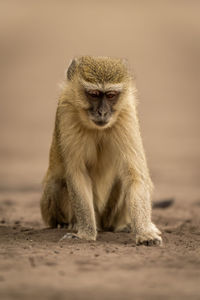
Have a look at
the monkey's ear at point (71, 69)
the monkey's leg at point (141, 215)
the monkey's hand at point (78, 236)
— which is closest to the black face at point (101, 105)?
the monkey's ear at point (71, 69)

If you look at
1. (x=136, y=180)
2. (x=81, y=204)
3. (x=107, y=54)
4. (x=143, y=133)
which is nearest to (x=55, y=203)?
(x=81, y=204)

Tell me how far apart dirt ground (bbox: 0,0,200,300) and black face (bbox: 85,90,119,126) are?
1.57m

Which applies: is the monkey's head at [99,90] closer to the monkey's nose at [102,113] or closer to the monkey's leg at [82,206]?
the monkey's nose at [102,113]

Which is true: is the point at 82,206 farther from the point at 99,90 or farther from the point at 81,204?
the point at 99,90

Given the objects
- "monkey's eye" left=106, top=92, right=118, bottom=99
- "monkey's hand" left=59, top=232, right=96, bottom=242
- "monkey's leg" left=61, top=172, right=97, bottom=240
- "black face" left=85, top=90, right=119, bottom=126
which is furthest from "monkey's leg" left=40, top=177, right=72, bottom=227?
"monkey's eye" left=106, top=92, right=118, bottom=99

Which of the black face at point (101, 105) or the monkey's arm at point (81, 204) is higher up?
the black face at point (101, 105)

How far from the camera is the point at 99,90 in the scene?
962cm

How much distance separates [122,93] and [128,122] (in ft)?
1.28

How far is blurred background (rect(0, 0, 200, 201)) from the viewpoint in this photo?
20.6m

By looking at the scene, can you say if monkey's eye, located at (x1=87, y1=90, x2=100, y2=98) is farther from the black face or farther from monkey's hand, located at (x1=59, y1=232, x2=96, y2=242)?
monkey's hand, located at (x1=59, y1=232, x2=96, y2=242)

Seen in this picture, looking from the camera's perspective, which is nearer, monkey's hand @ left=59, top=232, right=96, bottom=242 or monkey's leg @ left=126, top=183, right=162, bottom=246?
monkey's leg @ left=126, top=183, right=162, bottom=246

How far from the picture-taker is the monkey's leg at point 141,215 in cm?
933

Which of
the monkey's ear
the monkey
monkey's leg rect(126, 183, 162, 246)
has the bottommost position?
monkey's leg rect(126, 183, 162, 246)

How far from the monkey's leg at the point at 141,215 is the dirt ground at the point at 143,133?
18 cm
